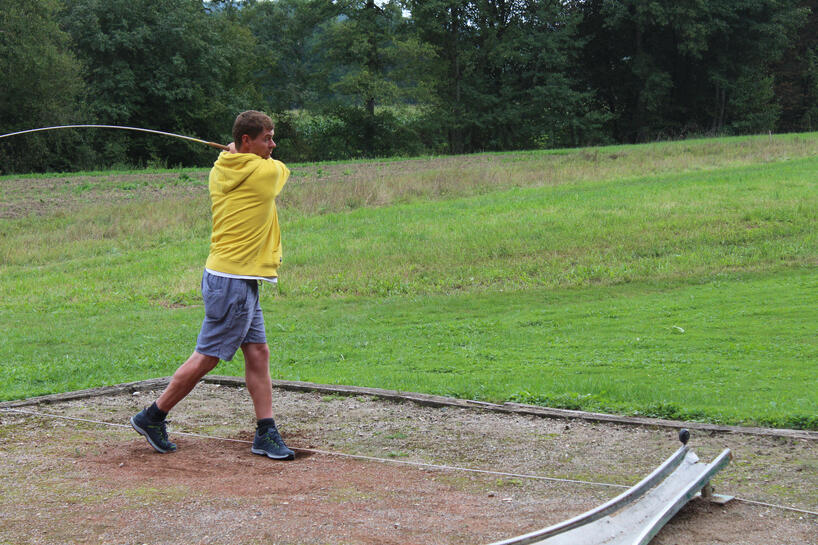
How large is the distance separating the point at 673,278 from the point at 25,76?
34.5 metres

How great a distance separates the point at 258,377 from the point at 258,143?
1.62m

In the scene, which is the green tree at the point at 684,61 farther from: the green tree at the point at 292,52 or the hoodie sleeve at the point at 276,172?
the hoodie sleeve at the point at 276,172

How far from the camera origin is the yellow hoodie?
5.50m

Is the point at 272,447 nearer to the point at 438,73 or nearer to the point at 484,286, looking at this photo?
the point at 484,286

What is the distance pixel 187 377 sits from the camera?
5.62 metres

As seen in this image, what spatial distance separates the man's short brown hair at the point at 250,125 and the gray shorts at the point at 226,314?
1.00 metres

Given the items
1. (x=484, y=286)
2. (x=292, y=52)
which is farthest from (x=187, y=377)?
(x=292, y=52)

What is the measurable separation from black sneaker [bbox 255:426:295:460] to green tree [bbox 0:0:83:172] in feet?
124

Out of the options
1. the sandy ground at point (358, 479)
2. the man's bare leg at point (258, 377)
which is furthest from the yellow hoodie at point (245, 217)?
the sandy ground at point (358, 479)

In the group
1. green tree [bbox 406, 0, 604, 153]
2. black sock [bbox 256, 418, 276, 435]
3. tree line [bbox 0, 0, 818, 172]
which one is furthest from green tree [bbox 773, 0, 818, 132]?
black sock [bbox 256, 418, 276, 435]

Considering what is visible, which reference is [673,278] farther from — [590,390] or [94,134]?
[94,134]

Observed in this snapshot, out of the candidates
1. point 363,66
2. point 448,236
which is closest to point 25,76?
point 363,66

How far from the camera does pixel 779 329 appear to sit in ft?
31.2

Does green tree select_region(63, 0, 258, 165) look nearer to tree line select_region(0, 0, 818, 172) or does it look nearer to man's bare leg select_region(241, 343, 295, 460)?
tree line select_region(0, 0, 818, 172)
